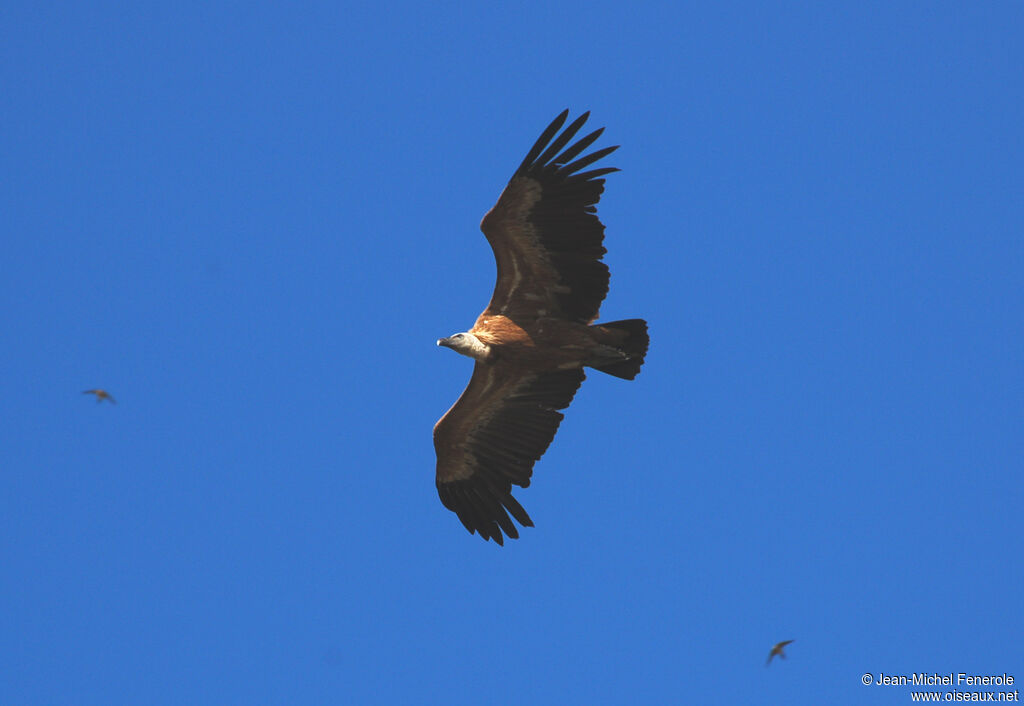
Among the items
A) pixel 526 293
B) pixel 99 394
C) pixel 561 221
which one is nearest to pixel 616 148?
pixel 561 221

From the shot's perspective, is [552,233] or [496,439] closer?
[552,233]

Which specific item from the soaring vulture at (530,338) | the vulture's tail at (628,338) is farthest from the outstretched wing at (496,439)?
the vulture's tail at (628,338)

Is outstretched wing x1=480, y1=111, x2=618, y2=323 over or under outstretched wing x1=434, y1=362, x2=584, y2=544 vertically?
over

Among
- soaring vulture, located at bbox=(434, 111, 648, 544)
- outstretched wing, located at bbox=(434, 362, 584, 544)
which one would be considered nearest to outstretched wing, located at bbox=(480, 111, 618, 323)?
soaring vulture, located at bbox=(434, 111, 648, 544)

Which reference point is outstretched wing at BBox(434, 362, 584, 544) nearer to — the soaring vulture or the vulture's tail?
the soaring vulture

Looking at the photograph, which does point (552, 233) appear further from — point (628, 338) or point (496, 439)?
point (496, 439)

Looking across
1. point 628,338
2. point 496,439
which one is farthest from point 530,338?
point 496,439

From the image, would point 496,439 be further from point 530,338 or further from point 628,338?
point 628,338

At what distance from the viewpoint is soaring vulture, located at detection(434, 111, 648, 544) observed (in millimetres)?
16266

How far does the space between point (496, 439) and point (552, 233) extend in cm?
340

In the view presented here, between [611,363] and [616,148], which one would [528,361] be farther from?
[616,148]

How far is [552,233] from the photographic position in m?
16.4

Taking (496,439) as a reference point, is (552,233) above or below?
above

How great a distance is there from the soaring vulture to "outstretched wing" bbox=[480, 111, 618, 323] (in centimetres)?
1
